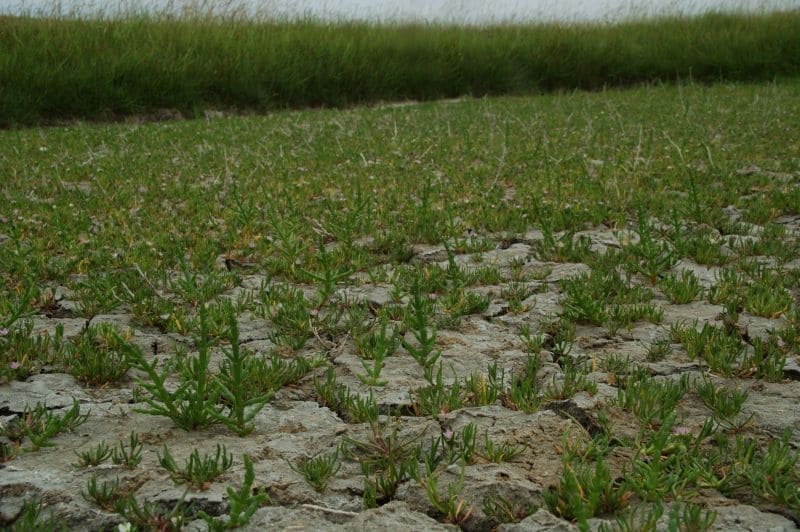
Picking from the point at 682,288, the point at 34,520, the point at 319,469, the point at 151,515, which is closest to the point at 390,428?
the point at 319,469

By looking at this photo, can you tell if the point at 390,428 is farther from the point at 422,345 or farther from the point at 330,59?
the point at 330,59

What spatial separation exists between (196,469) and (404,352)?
48.4 inches

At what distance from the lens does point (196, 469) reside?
2.13 m

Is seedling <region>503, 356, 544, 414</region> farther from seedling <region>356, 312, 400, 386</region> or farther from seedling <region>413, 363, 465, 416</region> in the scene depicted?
seedling <region>356, 312, 400, 386</region>

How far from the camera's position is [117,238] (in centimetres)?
492

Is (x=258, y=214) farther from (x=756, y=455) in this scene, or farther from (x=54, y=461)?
(x=756, y=455)

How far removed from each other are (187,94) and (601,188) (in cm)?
1087

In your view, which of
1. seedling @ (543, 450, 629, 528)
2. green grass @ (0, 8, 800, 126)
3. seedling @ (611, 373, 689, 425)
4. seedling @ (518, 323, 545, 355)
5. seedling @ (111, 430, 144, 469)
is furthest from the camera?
green grass @ (0, 8, 800, 126)

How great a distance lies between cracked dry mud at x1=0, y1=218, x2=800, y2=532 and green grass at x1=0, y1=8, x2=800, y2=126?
1141 cm

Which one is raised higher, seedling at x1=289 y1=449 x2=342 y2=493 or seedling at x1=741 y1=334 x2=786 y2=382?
seedling at x1=741 y1=334 x2=786 y2=382

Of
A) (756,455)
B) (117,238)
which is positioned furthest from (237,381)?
(117,238)

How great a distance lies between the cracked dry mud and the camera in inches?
79.8

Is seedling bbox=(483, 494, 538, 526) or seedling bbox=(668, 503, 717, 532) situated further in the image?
seedling bbox=(483, 494, 538, 526)

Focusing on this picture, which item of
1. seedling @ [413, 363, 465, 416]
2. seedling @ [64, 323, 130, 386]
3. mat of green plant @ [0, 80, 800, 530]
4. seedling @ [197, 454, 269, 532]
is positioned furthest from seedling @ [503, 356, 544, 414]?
seedling @ [64, 323, 130, 386]
